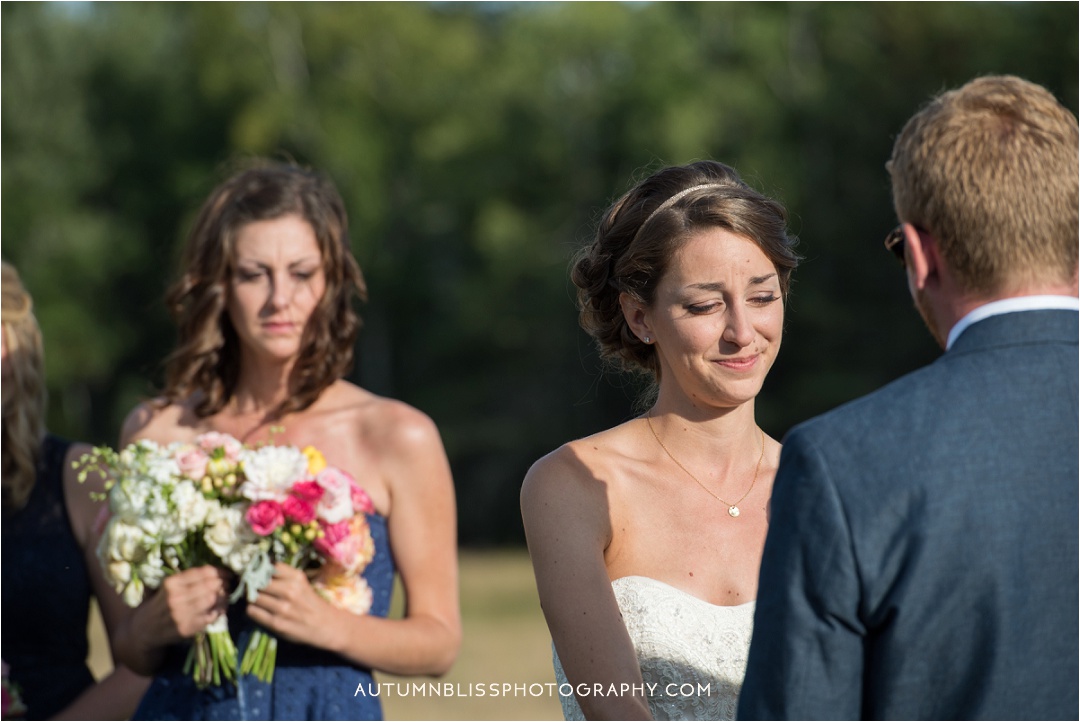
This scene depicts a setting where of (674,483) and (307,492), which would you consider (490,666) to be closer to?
(307,492)

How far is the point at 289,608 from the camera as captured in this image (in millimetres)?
4355

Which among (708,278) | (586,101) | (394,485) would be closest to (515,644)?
(394,485)

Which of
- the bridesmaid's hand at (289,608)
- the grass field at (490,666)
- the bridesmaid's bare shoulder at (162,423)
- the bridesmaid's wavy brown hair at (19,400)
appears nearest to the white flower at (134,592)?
the bridesmaid's hand at (289,608)

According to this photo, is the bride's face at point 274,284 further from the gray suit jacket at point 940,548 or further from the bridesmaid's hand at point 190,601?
the gray suit jacket at point 940,548

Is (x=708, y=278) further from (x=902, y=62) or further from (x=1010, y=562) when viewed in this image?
(x=902, y=62)

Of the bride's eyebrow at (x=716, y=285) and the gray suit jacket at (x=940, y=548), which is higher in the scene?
the bride's eyebrow at (x=716, y=285)

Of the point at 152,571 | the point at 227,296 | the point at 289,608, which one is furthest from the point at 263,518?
the point at 227,296

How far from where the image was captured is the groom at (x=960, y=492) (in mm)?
2393

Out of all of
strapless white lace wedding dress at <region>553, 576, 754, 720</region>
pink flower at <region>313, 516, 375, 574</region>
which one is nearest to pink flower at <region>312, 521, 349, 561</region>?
pink flower at <region>313, 516, 375, 574</region>

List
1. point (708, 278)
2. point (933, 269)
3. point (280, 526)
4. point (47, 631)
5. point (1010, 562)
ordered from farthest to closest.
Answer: point (47, 631)
point (280, 526)
point (708, 278)
point (933, 269)
point (1010, 562)

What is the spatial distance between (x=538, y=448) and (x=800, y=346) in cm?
762

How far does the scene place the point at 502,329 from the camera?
36.0 metres

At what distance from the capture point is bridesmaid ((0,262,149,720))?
4754 mm

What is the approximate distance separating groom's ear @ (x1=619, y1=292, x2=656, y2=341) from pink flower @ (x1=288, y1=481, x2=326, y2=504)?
122 centimetres
